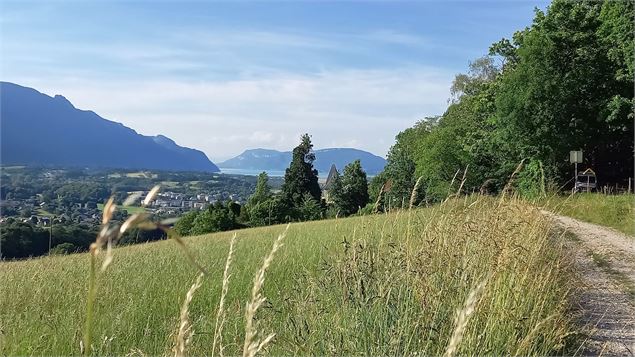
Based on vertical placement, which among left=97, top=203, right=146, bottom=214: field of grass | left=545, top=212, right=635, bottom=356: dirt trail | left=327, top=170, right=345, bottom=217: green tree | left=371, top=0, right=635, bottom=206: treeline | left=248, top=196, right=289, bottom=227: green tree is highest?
left=371, top=0, right=635, bottom=206: treeline

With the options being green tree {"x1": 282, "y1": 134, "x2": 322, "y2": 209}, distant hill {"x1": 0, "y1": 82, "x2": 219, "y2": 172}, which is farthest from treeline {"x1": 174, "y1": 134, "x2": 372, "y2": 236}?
distant hill {"x1": 0, "y1": 82, "x2": 219, "y2": 172}

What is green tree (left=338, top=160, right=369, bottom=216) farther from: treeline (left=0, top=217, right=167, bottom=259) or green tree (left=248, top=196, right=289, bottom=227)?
treeline (left=0, top=217, right=167, bottom=259)

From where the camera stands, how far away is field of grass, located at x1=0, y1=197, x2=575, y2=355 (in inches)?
146

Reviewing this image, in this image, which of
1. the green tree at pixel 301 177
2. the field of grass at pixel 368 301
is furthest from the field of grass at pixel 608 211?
the green tree at pixel 301 177

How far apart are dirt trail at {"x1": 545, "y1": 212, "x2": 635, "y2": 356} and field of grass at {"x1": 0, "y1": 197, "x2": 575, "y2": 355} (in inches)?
12.9

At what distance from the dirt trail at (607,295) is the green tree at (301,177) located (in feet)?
189

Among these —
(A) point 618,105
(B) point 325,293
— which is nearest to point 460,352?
(B) point 325,293

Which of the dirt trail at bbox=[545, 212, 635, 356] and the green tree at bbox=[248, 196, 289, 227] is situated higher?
the dirt trail at bbox=[545, 212, 635, 356]

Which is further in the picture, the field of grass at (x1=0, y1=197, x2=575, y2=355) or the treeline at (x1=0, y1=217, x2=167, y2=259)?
the treeline at (x1=0, y1=217, x2=167, y2=259)

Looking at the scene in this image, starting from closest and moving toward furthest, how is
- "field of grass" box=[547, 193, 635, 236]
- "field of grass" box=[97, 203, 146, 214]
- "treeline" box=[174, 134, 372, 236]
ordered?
"field of grass" box=[97, 203, 146, 214] → "field of grass" box=[547, 193, 635, 236] → "treeline" box=[174, 134, 372, 236]

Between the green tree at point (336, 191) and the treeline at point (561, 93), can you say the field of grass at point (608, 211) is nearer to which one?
the treeline at point (561, 93)

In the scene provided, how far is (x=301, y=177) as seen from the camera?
7100 cm

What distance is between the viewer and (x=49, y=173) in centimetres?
905

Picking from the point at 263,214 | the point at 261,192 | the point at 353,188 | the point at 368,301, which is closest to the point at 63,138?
the point at 368,301
